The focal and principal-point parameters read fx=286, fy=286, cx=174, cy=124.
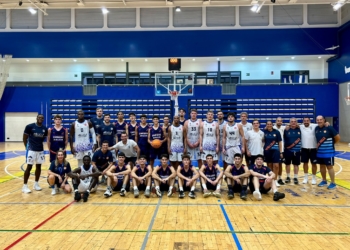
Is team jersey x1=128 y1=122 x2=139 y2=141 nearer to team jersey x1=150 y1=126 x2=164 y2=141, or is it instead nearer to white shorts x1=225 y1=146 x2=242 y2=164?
team jersey x1=150 y1=126 x2=164 y2=141

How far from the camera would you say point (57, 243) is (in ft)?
12.3

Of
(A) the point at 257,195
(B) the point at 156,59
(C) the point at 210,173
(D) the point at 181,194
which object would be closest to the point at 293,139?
(A) the point at 257,195

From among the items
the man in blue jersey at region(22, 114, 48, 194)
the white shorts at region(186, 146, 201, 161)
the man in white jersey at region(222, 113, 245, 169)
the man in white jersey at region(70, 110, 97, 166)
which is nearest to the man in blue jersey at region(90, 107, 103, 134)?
the man in white jersey at region(70, 110, 97, 166)

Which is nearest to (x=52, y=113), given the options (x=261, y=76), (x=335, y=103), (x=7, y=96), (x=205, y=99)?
(x=7, y=96)

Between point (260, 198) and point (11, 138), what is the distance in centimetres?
2050

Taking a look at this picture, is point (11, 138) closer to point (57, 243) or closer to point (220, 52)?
point (220, 52)

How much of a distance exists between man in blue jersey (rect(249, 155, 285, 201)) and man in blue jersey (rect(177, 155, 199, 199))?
1.23 meters

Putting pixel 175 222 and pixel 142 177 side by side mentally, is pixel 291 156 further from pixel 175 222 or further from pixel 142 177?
pixel 175 222

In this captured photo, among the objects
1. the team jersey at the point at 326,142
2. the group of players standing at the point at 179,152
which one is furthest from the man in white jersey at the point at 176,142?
the team jersey at the point at 326,142

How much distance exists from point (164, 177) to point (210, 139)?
4.97 ft

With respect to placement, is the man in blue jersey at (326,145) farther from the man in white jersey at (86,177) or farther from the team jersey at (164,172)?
the man in white jersey at (86,177)

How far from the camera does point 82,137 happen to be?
7.21 m

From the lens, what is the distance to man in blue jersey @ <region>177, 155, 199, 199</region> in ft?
20.3

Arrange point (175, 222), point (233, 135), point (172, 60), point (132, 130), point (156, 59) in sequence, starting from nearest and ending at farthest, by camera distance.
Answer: point (175, 222), point (233, 135), point (132, 130), point (172, 60), point (156, 59)
